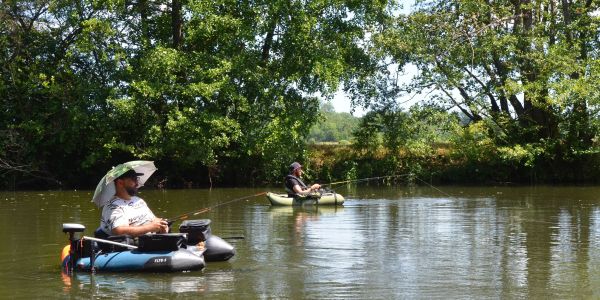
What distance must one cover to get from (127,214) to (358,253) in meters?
3.70

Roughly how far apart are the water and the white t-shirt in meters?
0.68

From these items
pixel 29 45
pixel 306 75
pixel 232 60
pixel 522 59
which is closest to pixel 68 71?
pixel 29 45

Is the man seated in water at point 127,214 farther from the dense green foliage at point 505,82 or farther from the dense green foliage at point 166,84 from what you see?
the dense green foliage at point 505,82

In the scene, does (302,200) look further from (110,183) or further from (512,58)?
(512,58)

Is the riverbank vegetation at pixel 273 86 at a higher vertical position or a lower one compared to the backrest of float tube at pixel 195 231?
higher

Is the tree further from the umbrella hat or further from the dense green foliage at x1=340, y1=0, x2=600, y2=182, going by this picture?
the umbrella hat

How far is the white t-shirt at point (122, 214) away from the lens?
35.1ft

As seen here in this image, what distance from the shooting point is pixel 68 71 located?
102 ft

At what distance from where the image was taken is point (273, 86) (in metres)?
31.8

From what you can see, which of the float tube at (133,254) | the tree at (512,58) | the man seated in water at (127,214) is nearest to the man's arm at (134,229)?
the man seated in water at (127,214)

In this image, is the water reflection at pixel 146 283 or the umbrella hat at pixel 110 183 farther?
the umbrella hat at pixel 110 183

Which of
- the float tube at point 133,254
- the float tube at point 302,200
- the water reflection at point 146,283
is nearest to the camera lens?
the water reflection at point 146,283

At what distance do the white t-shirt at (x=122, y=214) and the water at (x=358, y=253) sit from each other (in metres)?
0.68

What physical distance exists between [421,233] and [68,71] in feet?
65.7
